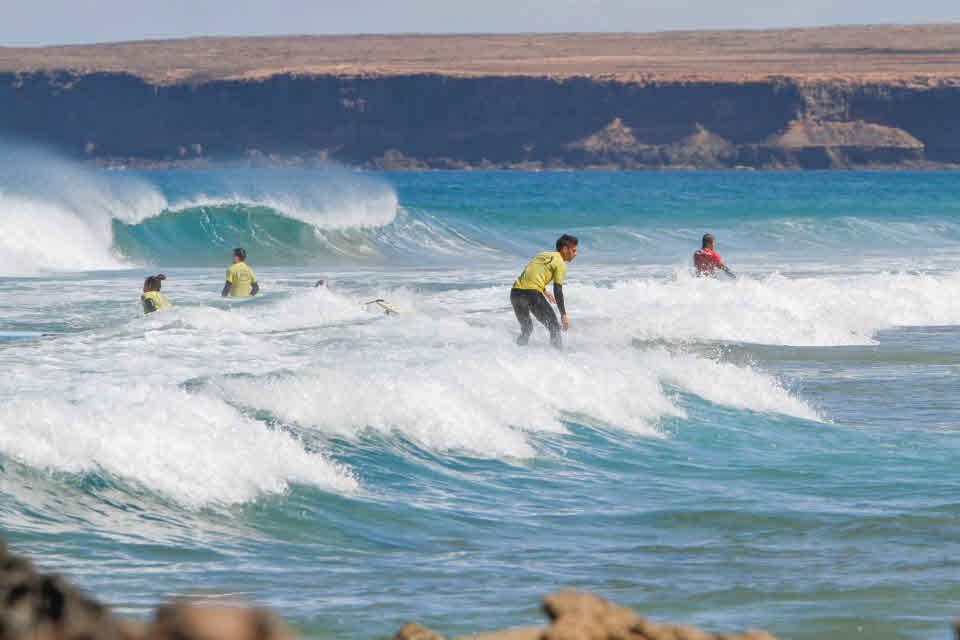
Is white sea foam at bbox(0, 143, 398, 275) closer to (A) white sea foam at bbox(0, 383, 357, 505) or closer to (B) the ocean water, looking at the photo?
(B) the ocean water

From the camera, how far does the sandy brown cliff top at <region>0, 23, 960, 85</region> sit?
120 meters

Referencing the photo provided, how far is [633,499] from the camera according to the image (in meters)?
7.38

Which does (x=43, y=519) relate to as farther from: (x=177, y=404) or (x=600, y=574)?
(x=600, y=574)

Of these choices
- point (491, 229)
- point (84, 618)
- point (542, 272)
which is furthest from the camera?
point (491, 229)

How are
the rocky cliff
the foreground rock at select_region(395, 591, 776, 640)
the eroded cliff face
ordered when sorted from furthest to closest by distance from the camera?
1. the rocky cliff
2. the eroded cliff face
3. the foreground rock at select_region(395, 591, 776, 640)

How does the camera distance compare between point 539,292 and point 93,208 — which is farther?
point 93,208

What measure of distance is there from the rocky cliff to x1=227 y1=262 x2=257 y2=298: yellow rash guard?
98082 mm

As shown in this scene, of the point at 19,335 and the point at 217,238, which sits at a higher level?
the point at 217,238

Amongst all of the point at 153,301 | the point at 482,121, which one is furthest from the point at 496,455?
the point at 482,121

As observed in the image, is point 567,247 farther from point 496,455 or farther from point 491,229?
point 491,229

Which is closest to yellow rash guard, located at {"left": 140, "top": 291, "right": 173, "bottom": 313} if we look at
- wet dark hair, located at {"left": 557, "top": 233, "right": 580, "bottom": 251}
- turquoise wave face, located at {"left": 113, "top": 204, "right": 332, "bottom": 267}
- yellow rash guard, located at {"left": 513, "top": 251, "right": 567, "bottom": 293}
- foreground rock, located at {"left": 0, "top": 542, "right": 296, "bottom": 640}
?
yellow rash guard, located at {"left": 513, "top": 251, "right": 567, "bottom": 293}

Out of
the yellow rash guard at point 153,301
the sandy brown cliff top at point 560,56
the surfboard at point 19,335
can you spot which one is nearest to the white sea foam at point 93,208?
the surfboard at point 19,335

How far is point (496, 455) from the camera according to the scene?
8.57m

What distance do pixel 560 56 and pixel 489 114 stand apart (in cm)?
2905
